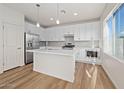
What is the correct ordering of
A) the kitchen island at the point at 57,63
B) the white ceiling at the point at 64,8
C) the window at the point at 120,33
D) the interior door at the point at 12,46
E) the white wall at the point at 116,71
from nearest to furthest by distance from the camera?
1. the white wall at the point at 116,71
2. the window at the point at 120,33
3. the kitchen island at the point at 57,63
4. the white ceiling at the point at 64,8
5. the interior door at the point at 12,46

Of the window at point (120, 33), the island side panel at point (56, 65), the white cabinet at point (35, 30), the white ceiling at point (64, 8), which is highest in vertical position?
the white ceiling at point (64, 8)

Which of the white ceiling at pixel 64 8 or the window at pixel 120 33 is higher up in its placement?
the white ceiling at pixel 64 8

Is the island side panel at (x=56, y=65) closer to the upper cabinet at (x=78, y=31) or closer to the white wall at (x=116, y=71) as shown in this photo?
the white wall at (x=116, y=71)

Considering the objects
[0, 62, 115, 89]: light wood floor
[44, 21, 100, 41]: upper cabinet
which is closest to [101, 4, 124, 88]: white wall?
[0, 62, 115, 89]: light wood floor

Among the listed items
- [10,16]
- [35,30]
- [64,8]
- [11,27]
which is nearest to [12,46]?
[11,27]

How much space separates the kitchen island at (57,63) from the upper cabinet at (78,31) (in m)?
2.60

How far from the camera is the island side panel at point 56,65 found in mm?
2840

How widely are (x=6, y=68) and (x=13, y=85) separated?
157cm

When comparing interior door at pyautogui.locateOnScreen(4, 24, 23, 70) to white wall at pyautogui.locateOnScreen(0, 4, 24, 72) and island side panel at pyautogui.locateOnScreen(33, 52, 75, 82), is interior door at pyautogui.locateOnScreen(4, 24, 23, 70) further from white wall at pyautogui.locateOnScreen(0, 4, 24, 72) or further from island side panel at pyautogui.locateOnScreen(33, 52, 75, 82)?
island side panel at pyautogui.locateOnScreen(33, 52, 75, 82)

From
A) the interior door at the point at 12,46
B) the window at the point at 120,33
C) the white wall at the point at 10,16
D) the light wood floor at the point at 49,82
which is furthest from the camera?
the interior door at the point at 12,46

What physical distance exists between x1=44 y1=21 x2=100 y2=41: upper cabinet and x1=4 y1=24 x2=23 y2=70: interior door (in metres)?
2.61

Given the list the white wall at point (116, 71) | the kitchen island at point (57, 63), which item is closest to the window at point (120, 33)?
the white wall at point (116, 71)

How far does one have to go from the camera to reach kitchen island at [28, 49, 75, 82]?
2.82m

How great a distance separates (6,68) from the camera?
372cm
